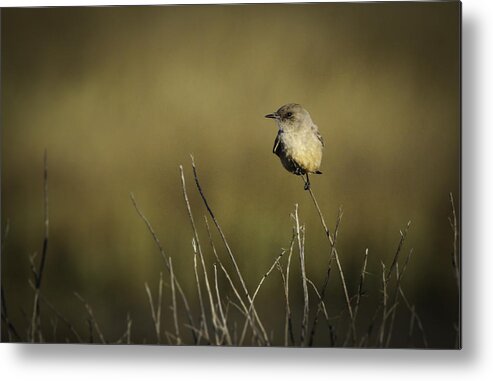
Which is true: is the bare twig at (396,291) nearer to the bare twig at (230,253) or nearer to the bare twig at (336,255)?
the bare twig at (336,255)

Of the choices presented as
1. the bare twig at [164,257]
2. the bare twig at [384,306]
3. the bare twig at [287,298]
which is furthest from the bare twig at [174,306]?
the bare twig at [384,306]

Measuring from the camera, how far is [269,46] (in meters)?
2.38

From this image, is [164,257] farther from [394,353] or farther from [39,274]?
[394,353]

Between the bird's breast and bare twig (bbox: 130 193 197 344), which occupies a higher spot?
the bird's breast

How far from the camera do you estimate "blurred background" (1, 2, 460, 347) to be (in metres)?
2.34

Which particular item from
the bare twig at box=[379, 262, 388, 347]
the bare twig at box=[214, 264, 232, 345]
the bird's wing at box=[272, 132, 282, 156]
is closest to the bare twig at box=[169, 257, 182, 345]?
the bare twig at box=[214, 264, 232, 345]

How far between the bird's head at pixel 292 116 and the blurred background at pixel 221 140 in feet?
0.08

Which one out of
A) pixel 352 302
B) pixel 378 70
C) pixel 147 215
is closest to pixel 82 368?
pixel 147 215

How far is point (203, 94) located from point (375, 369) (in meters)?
0.97

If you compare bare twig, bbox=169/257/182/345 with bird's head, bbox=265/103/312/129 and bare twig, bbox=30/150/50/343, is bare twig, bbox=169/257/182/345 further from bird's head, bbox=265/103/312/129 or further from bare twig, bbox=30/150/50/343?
bird's head, bbox=265/103/312/129

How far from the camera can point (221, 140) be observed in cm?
240

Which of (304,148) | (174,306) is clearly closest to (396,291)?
(304,148)

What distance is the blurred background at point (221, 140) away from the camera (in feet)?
7.68

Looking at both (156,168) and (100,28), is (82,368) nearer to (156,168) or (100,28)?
(156,168)
